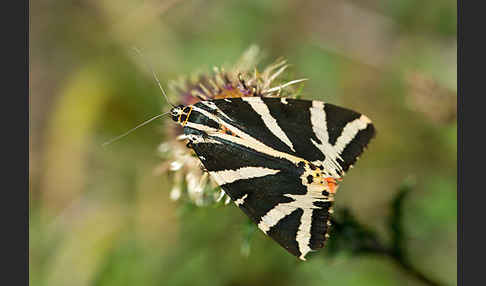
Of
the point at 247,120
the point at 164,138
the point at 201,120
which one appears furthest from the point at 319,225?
the point at 164,138

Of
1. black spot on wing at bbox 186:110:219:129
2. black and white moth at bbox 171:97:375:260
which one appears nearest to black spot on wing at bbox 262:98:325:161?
black and white moth at bbox 171:97:375:260

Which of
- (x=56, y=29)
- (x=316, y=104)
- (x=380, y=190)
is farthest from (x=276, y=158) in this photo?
(x=56, y=29)

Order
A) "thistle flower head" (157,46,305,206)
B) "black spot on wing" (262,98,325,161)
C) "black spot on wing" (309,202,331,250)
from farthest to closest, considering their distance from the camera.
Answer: "thistle flower head" (157,46,305,206) → "black spot on wing" (262,98,325,161) → "black spot on wing" (309,202,331,250)

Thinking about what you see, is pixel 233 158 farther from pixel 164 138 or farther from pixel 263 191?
pixel 164 138

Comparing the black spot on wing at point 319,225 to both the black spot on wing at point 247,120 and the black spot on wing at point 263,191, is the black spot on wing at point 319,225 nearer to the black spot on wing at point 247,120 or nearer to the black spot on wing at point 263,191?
the black spot on wing at point 263,191

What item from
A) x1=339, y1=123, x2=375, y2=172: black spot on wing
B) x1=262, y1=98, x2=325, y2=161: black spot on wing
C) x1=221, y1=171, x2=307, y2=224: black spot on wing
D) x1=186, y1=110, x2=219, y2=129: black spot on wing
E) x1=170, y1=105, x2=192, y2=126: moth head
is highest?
x1=170, y1=105, x2=192, y2=126: moth head

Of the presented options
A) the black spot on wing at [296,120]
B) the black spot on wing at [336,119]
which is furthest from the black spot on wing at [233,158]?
the black spot on wing at [336,119]

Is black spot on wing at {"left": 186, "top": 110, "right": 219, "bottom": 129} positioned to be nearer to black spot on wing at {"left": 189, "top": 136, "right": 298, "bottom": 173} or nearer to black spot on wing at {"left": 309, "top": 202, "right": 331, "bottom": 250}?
black spot on wing at {"left": 189, "top": 136, "right": 298, "bottom": 173}
